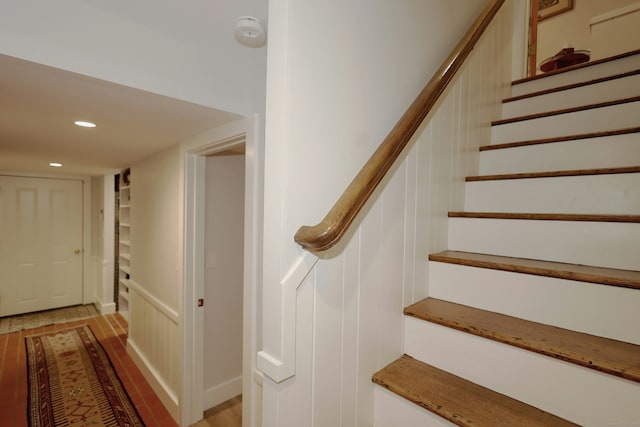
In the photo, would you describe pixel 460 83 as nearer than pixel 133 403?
Yes

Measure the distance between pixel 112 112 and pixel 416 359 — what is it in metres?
1.98

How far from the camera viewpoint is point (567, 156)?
141 cm

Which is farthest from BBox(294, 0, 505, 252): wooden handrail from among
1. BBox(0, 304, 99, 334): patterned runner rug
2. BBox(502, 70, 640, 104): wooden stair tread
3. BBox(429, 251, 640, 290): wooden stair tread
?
BBox(0, 304, 99, 334): patterned runner rug

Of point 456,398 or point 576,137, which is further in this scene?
point 576,137

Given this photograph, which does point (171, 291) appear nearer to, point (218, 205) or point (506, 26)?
point (218, 205)

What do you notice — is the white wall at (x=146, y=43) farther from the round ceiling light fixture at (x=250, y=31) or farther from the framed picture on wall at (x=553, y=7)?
the framed picture on wall at (x=553, y=7)

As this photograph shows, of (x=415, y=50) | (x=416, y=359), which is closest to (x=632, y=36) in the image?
(x=415, y=50)

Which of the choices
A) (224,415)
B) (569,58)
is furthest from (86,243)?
(569,58)

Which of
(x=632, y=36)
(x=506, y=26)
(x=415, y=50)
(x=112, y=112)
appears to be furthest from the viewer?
(x=632, y=36)

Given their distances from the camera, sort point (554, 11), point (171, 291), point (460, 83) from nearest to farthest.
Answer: point (460, 83), point (171, 291), point (554, 11)

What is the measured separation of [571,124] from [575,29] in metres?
2.85

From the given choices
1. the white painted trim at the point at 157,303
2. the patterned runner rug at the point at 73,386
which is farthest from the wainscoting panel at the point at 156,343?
the patterned runner rug at the point at 73,386

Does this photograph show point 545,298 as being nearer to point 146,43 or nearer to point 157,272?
point 146,43

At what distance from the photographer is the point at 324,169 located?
0.85m
